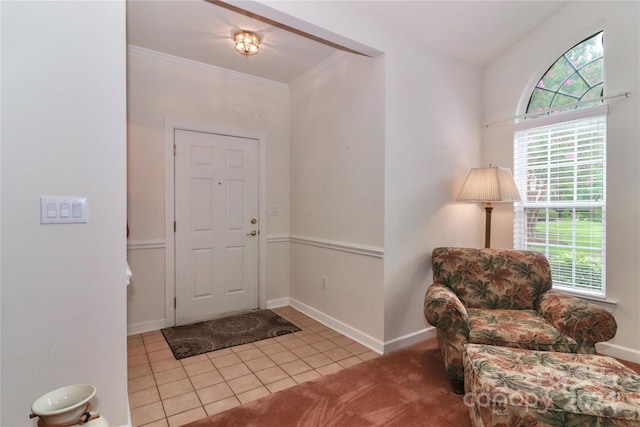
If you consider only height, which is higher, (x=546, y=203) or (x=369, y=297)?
(x=546, y=203)

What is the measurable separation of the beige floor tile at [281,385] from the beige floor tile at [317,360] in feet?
0.86

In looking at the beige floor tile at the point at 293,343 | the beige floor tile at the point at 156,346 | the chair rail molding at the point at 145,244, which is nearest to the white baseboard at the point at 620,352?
the beige floor tile at the point at 293,343

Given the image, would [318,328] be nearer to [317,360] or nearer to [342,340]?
[342,340]

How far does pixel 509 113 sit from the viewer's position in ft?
10.2

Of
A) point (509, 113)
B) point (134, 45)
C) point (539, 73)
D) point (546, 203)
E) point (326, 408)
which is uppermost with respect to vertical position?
point (134, 45)

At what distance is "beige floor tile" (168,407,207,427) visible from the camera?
1.77m

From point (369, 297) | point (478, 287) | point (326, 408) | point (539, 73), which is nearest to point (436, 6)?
point (539, 73)

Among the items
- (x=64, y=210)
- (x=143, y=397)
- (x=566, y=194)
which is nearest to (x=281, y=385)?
(x=143, y=397)

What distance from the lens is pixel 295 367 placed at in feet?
7.80

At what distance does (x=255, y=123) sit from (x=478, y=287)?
9.17 feet

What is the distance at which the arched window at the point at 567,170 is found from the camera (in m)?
2.60

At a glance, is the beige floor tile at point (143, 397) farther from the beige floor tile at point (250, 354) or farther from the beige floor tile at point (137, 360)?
the beige floor tile at point (250, 354)

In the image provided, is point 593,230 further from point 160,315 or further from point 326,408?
point 160,315

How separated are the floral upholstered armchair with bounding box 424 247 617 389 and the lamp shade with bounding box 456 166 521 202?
1.46 ft
